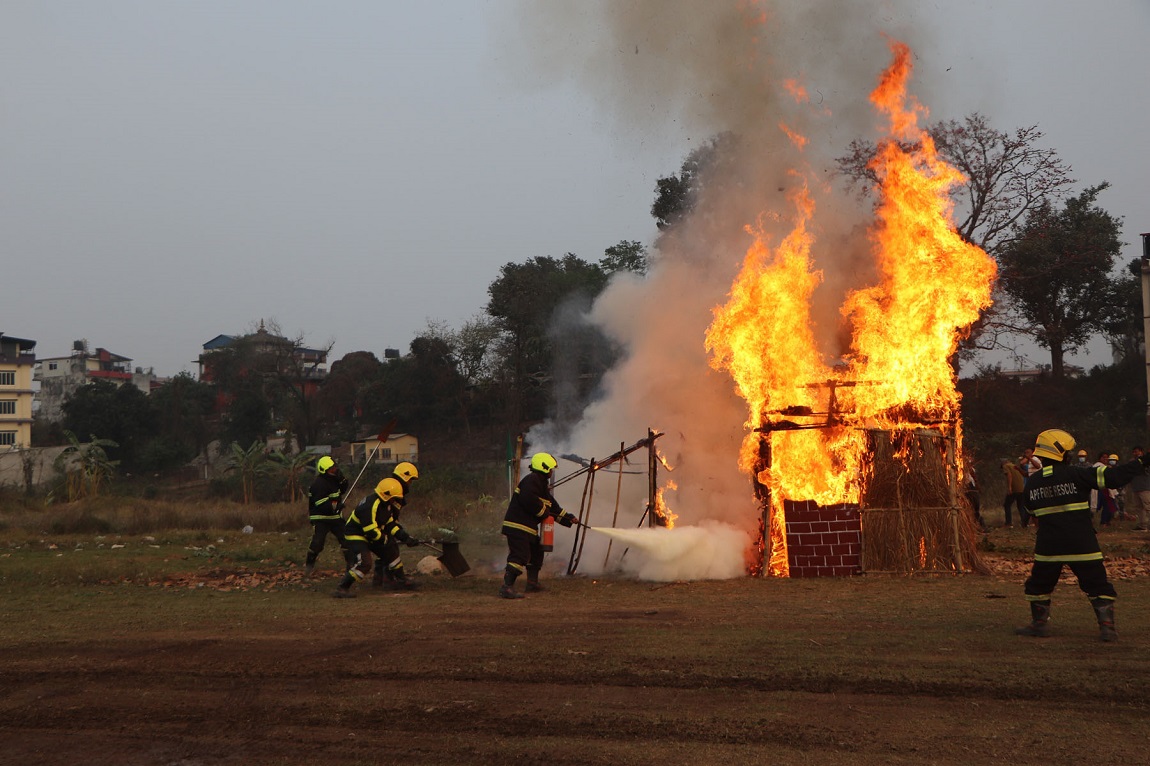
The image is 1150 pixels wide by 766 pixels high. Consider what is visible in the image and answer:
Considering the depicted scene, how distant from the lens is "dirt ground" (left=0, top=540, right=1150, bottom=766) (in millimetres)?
5941

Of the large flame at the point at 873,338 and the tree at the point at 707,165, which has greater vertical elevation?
the tree at the point at 707,165

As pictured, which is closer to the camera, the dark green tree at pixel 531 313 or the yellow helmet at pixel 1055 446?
the yellow helmet at pixel 1055 446

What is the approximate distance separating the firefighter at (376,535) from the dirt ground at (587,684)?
1.20 meters

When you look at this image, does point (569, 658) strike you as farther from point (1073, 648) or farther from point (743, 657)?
point (1073, 648)

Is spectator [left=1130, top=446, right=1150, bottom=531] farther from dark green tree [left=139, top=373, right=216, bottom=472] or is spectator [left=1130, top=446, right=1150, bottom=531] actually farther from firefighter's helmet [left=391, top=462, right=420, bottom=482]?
dark green tree [left=139, top=373, right=216, bottom=472]

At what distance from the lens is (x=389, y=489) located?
42.4 feet

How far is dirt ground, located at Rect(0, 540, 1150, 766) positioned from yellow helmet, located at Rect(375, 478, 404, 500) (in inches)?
72.1

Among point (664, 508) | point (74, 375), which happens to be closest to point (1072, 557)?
point (664, 508)

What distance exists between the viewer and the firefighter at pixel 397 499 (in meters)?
13.3

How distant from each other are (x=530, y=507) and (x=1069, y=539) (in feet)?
22.0

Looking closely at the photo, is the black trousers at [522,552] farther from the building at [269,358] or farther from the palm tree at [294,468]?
the building at [269,358]

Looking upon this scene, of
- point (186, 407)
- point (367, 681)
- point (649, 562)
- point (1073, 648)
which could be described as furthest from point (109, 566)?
point (186, 407)

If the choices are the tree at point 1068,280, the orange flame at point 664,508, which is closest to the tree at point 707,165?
the orange flame at point 664,508

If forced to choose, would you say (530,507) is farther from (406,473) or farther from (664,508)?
(664,508)
